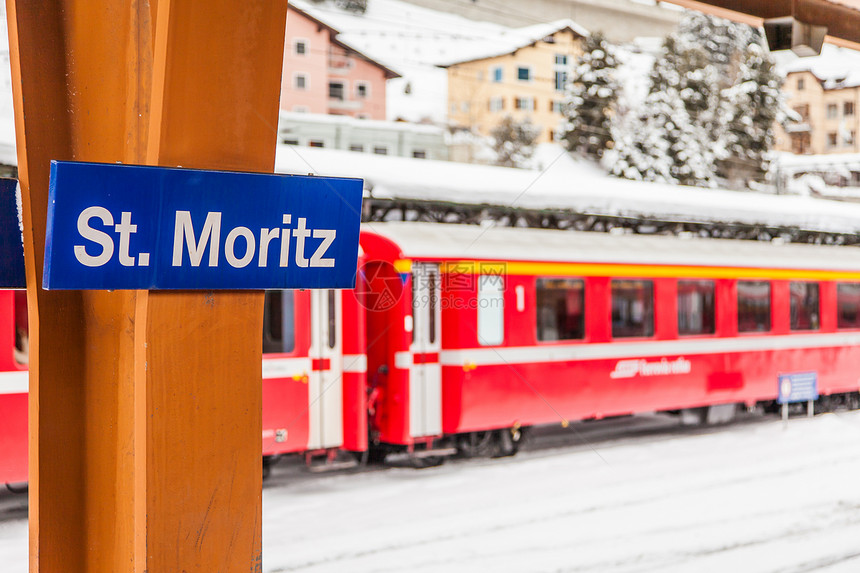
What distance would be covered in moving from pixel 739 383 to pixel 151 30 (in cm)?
1054

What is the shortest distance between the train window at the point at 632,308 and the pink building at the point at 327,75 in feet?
135

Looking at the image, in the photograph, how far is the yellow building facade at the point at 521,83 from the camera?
5772 centimetres

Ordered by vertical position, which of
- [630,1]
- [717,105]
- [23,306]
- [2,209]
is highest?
[630,1]

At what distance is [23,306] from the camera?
300 inches

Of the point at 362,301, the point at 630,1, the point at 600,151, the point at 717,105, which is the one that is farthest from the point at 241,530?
the point at 630,1

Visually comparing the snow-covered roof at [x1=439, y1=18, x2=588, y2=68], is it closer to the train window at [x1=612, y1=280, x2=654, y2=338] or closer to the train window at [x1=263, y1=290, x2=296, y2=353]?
the train window at [x1=612, y1=280, x2=654, y2=338]

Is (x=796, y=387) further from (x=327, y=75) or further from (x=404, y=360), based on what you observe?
(x=327, y=75)

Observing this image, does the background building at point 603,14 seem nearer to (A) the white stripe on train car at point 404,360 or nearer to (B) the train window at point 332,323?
(A) the white stripe on train car at point 404,360

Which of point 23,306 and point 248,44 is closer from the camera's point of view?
point 248,44

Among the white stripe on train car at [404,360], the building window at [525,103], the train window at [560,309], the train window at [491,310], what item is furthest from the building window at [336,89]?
the white stripe on train car at [404,360]

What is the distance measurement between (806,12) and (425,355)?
4912 millimetres

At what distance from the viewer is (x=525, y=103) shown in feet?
193

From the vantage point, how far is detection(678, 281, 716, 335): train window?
11547 millimetres

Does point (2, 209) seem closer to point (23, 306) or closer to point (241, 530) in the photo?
point (241, 530)
